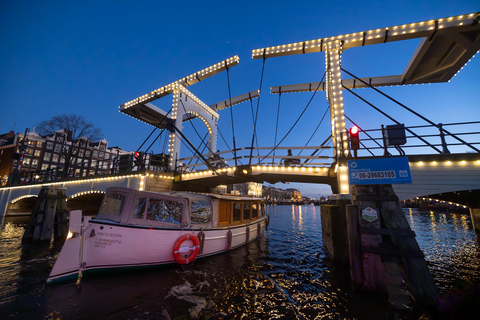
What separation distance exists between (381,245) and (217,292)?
477 cm

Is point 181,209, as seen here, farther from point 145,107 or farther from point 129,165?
point 145,107

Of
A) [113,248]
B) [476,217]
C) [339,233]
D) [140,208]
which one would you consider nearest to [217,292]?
[113,248]

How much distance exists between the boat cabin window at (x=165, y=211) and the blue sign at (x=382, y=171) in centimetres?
638

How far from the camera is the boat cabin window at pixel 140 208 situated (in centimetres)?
671

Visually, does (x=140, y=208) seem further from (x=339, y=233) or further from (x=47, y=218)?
(x=47, y=218)

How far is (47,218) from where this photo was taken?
38.6ft

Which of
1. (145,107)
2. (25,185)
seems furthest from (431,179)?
(25,185)

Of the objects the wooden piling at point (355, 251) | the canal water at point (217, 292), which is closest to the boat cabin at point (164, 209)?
the canal water at point (217, 292)

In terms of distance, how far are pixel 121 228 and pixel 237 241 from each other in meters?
6.28

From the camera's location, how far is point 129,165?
13.9 m

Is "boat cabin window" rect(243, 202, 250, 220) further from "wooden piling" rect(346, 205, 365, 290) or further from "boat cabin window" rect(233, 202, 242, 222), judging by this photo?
"wooden piling" rect(346, 205, 365, 290)

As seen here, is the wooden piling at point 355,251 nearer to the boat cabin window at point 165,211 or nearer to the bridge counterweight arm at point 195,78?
the boat cabin window at point 165,211

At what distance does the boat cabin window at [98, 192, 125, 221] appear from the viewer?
22.4 feet

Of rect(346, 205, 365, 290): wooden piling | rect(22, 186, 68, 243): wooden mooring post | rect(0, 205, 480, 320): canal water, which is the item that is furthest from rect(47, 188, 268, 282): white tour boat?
rect(22, 186, 68, 243): wooden mooring post
